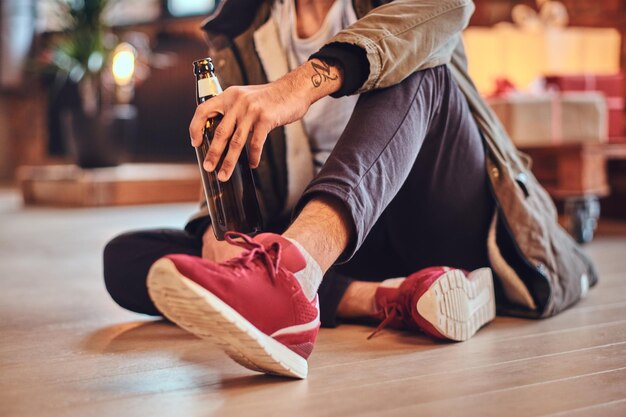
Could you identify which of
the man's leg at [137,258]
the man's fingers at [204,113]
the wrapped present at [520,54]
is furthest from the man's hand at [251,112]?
the wrapped present at [520,54]

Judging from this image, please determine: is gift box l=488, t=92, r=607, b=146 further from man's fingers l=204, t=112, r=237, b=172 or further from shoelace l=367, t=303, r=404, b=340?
man's fingers l=204, t=112, r=237, b=172

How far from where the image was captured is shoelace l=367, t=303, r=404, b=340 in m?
1.32

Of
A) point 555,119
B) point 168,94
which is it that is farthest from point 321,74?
point 168,94

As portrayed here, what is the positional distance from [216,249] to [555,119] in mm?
1785

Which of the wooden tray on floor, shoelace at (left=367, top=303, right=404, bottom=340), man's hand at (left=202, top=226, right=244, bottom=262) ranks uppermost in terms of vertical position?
man's hand at (left=202, top=226, right=244, bottom=262)

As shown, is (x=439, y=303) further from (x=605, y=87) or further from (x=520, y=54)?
(x=520, y=54)

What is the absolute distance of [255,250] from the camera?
98 centimetres

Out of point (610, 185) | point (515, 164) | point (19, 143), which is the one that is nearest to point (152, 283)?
point (515, 164)

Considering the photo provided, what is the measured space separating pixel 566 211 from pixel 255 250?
2.03 metres

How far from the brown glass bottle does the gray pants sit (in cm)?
12

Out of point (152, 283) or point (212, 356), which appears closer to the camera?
point (152, 283)

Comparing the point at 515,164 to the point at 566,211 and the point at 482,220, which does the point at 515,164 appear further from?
the point at 566,211

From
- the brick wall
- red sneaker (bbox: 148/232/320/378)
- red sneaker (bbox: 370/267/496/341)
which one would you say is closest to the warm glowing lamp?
the brick wall

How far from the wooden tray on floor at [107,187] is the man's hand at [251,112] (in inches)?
138
